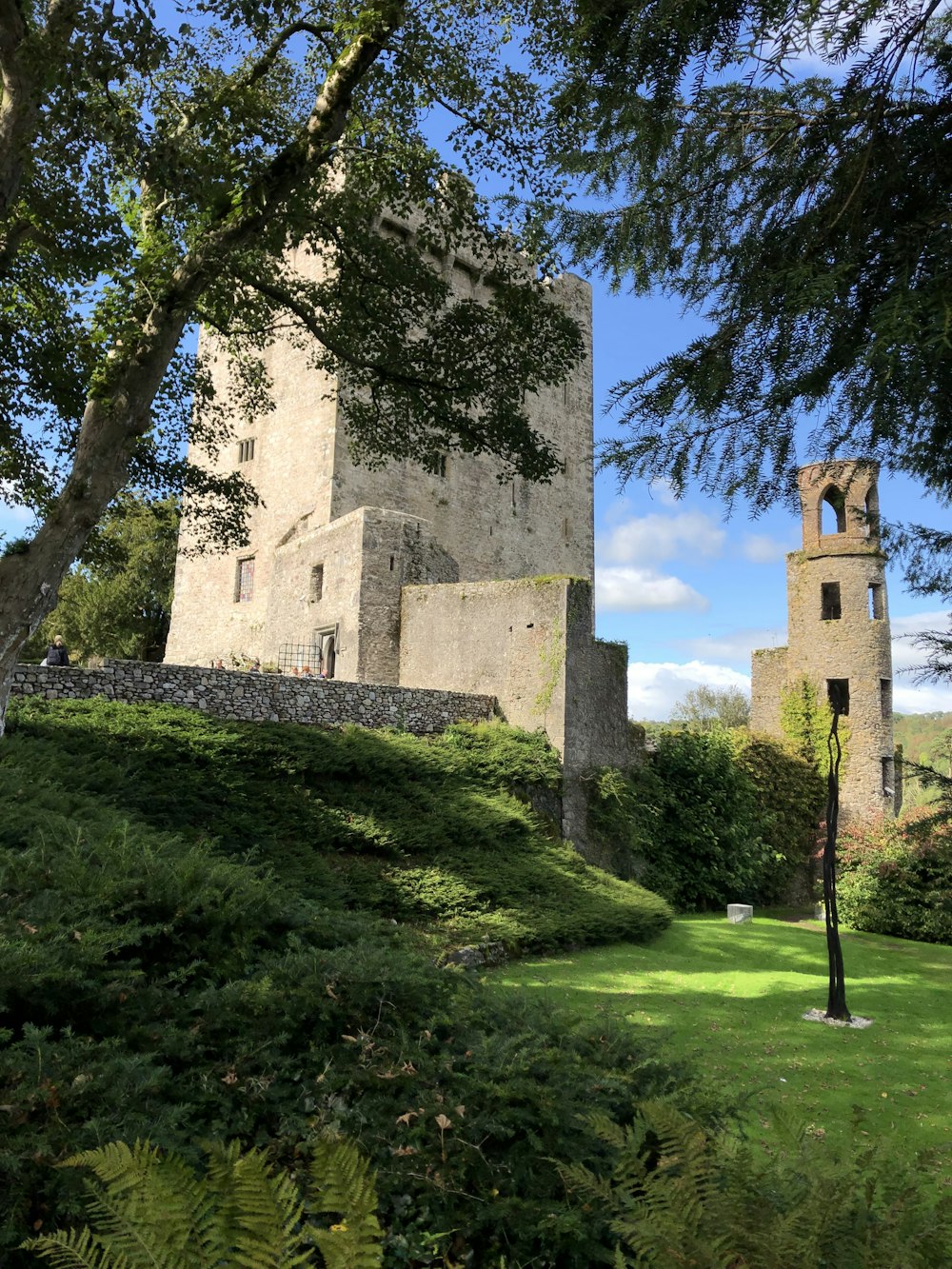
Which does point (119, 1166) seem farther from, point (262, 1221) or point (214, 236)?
point (214, 236)

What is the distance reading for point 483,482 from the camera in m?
29.0

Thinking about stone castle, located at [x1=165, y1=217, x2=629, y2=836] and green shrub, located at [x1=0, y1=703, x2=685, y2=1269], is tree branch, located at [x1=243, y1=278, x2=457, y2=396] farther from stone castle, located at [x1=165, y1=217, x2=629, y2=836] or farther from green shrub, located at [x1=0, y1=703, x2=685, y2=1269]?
green shrub, located at [x1=0, y1=703, x2=685, y2=1269]

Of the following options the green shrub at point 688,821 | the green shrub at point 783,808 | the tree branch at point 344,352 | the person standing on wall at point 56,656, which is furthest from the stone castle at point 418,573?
the person standing on wall at point 56,656

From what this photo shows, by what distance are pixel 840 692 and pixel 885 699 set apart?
1244 millimetres

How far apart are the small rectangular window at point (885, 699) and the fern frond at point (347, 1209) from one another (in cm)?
2466

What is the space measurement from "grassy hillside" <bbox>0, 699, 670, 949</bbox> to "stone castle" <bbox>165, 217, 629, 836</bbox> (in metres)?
2.73

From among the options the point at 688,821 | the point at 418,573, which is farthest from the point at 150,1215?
the point at 418,573

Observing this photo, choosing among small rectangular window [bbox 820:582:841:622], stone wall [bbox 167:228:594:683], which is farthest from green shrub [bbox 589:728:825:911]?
stone wall [bbox 167:228:594:683]

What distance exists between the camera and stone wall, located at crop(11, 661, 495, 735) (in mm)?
12227

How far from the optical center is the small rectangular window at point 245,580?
2633 centimetres

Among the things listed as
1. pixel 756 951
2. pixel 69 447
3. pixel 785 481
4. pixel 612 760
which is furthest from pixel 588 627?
pixel 785 481

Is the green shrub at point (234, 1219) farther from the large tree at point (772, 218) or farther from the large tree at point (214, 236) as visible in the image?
the large tree at point (214, 236)

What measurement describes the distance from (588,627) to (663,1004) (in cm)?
906

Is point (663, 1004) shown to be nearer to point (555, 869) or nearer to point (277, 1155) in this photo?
point (555, 869)
